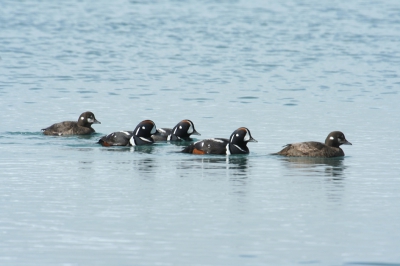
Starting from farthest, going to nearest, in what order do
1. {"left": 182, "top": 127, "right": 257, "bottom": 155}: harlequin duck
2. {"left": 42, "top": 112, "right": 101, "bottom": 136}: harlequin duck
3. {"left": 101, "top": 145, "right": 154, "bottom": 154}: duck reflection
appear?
{"left": 42, "top": 112, "right": 101, "bottom": 136}: harlequin duck, {"left": 101, "top": 145, "right": 154, "bottom": 154}: duck reflection, {"left": 182, "top": 127, "right": 257, "bottom": 155}: harlequin duck

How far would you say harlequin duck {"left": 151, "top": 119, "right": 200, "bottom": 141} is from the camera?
21828mm

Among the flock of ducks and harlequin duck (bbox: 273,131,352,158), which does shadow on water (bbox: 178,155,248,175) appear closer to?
the flock of ducks

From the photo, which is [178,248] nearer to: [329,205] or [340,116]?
[329,205]

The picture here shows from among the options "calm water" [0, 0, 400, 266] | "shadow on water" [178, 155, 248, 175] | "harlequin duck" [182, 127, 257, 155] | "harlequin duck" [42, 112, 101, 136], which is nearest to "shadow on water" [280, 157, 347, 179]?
"calm water" [0, 0, 400, 266]

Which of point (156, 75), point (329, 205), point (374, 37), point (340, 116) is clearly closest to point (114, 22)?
point (374, 37)

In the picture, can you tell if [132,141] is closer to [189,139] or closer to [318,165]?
[189,139]

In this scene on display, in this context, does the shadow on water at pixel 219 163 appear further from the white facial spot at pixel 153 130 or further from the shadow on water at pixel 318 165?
the white facial spot at pixel 153 130

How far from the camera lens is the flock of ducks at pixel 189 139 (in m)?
19.4

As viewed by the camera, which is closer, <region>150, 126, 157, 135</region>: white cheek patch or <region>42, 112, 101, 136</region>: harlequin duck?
<region>150, 126, 157, 135</region>: white cheek patch

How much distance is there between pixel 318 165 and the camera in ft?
60.5

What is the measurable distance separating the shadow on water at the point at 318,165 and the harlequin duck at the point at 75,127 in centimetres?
584

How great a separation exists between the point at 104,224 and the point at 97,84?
61.4 feet

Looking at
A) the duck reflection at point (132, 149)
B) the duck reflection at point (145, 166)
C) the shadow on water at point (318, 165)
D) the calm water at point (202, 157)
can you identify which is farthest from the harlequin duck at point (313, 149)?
the duck reflection at point (132, 149)

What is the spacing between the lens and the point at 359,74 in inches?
1320
